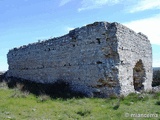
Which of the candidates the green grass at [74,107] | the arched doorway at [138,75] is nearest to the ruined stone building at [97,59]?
the arched doorway at [138,75]

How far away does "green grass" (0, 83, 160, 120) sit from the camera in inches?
308

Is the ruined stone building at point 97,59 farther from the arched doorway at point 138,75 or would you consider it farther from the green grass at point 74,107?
the green grass at point 74,107

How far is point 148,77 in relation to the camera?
614 inches

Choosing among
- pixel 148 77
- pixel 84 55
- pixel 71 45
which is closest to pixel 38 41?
pixel 71 45

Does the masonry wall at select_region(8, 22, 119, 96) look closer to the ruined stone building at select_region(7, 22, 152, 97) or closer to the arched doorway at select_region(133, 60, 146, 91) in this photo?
the ruined stone building at select_region(7, 22, 152, 97)

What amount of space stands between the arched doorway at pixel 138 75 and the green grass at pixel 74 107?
3.62 meters

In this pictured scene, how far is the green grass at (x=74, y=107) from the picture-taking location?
782 centimetres

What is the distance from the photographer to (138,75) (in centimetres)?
1494

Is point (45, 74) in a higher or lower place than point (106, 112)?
higher

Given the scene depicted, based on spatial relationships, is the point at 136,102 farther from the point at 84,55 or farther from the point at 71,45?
the point at 71,45

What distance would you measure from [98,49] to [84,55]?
2.88 feet

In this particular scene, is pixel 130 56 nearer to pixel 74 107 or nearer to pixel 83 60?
pixel 83 60

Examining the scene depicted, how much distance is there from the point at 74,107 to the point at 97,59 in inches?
127

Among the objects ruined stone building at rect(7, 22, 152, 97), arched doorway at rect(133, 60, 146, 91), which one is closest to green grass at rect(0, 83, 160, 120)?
ruined stone building at rect(7, 22, 152, 97)
